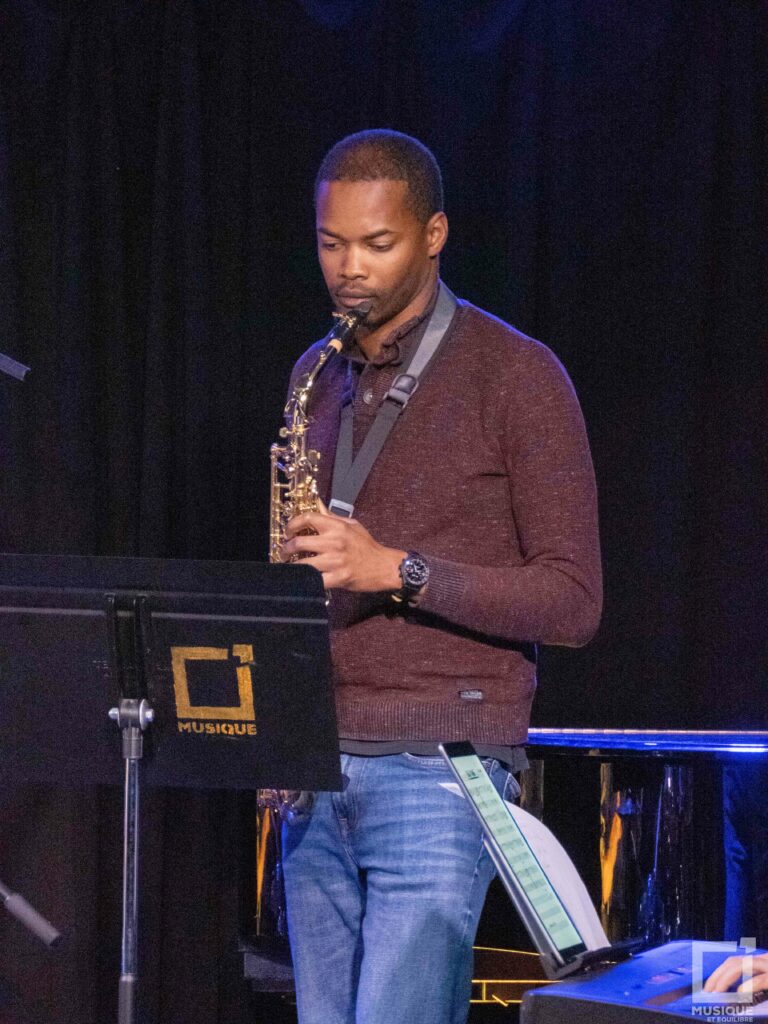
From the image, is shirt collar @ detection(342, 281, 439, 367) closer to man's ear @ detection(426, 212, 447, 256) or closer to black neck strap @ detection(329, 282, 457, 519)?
black neck strap @ detection(329, 282, 457, 519)

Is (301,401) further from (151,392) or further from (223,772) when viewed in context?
(151,392)

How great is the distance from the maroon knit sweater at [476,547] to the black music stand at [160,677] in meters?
0.20

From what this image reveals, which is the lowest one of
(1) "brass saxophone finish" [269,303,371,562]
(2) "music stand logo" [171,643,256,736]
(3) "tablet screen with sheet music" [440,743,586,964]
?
(3) "tablet screen with sheet music" [440,743,586,964]

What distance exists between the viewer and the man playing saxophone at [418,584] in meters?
2.48

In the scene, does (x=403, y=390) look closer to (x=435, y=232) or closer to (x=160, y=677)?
(x=435, y=232)

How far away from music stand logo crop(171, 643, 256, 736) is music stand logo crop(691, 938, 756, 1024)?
88cm

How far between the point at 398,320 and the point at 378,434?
0.27 meters

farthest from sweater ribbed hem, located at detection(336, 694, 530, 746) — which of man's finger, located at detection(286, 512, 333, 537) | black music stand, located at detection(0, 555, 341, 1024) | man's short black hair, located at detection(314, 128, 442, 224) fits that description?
man's short black hair, located at detection(314, 128, 442, 224)

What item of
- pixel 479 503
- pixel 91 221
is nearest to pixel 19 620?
pixel 479 503

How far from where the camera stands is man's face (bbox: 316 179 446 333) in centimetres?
278

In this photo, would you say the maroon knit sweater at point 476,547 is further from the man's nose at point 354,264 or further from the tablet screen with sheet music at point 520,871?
the tablet screen with sheet music at point 520,871

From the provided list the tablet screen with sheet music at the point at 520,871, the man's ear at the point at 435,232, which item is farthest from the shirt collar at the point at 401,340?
the tablet screen with sheet music at the point at 520,871

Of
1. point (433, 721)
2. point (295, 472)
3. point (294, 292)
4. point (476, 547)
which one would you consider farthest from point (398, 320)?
point (294, 292)

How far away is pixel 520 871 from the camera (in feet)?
5.71
